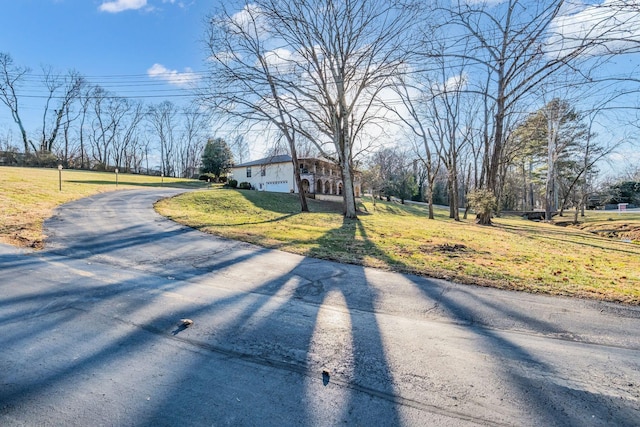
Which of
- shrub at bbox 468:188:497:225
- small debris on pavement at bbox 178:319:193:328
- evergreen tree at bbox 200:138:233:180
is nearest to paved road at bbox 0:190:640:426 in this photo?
small debris on pavement at bbox 178:319:193:328

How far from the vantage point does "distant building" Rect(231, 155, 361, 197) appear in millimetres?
35000

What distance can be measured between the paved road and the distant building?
1152 inches

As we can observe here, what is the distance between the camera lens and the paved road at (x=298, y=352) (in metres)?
2.03

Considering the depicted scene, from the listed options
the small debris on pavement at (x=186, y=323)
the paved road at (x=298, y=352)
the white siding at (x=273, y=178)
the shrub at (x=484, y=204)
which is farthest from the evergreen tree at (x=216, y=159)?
the small debris on pavement at (x=186, y=323)

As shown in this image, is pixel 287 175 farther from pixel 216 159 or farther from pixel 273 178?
pixel 216 159

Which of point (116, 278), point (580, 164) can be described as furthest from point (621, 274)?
point (580, 164)

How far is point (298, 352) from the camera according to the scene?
2746mm

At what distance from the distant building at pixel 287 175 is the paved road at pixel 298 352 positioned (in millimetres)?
29248

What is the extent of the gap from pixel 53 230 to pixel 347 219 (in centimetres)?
1158

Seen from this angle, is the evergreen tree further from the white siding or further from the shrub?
the shrub

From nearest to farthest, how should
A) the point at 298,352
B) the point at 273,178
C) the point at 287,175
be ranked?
the point at 298,352 → the point at 287,175 → the point at 273,178

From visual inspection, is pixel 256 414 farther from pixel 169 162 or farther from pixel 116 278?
pixel 169 162

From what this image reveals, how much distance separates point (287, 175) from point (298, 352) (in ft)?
109

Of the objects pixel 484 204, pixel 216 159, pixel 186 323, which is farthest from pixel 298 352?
pixel 216 159
